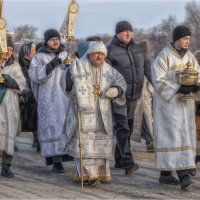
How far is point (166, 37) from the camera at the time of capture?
3445 inches

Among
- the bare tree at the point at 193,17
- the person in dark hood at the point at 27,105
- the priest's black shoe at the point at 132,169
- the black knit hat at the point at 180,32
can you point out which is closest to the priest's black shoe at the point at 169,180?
the priest's black shoe at the point at 132,169

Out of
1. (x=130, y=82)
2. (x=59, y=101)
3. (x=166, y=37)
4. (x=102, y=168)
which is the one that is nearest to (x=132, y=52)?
(x=130, y=82)

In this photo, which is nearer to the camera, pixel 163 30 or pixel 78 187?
pixel 78 187

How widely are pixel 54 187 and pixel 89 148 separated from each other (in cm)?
62

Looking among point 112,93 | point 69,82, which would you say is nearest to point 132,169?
point 112,93

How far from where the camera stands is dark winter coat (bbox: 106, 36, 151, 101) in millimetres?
11195

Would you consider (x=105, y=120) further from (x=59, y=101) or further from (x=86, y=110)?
(x=59, y=101)

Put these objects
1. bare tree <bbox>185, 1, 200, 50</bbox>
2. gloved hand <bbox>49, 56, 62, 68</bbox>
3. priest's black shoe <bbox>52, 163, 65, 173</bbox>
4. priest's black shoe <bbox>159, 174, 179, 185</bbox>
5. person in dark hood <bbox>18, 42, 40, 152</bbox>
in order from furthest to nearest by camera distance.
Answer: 1. bare tree <bbox>185, 1, 200, 50</bbox>
2. person in dark hood <bbox>18, 42, 40, 152</bbox>
3. priest's black shoe <bbox>52, 163, 65, 173</bbox>
4. gloved hand <bbox>49, 56, 62, 68</bbox>
5. priest's black shoe <bbox>159, 174, 179, 185</bbox>

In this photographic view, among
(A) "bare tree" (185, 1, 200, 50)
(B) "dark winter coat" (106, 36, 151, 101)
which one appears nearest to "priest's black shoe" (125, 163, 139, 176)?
(B) "dark winter coat" (106, 36, 151, 101)

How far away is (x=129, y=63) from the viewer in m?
11.2

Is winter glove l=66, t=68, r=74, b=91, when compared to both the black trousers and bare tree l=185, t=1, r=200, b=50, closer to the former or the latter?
the black trousers

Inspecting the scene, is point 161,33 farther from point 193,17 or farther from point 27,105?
point 27,105

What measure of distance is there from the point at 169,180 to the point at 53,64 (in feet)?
7.66

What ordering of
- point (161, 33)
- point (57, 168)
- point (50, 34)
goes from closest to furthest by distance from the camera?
point (57, 168) → point (50, 34) → point (161, 33)
